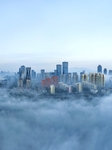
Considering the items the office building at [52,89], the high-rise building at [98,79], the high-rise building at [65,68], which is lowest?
the office building at [52,89]

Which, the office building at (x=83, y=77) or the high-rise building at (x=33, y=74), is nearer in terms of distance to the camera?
the high-rise building at (x=33, y=74)

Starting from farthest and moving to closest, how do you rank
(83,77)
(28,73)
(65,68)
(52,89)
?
(65,68) < (83,77) < (28,73) < (52,89)

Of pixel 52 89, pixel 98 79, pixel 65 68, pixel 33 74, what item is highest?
pixel 65 68

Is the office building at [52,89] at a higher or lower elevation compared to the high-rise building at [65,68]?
lower

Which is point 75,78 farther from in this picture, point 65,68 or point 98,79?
point 98,79

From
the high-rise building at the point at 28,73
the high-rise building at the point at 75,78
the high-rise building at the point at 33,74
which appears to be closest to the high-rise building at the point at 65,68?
the high-rise building at the point at 75,78

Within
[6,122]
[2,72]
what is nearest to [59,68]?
[2,72]

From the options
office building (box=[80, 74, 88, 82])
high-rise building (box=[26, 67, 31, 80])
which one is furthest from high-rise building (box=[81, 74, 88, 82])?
high-rise building (box=[26, 67, 31, 80])

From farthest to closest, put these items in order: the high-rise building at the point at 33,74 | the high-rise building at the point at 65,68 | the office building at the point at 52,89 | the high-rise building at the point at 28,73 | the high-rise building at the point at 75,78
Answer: the high-rise building at the point at 65,68, the high-rise building at the point at 75,78, the high-rise building at the point at 33,74, the high-rise building at the point at 28,73, the office building at the point at 52,89

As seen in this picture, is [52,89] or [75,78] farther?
[75,78]

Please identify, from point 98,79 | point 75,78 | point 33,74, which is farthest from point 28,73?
point 98,79

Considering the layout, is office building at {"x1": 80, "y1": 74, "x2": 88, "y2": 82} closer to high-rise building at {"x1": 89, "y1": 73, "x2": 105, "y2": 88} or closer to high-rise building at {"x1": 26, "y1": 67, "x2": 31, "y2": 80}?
high-rise building at {"x1": 89, "y1": 73, "x2": 105, "y2": 88}

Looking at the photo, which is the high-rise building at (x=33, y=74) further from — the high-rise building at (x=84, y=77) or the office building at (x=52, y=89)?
the high-rise building at (x=84, y=77)
